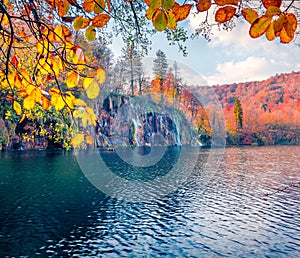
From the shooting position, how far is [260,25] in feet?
3.93

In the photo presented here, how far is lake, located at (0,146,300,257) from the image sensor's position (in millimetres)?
8328

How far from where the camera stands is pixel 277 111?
3051 inches

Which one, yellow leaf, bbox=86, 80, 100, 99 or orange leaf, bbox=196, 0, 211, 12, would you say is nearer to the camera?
orange leaf, bbox=196, 0, 211, 12

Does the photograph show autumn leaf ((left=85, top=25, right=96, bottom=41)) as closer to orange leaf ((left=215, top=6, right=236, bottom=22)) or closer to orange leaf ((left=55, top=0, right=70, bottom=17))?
orange leaf ((left=55, top=0, right=70, bottom=17))

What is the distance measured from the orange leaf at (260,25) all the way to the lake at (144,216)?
24.9 ft

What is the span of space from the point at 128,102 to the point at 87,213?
1528 inches

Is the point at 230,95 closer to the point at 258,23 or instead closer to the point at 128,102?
the point at 128,102

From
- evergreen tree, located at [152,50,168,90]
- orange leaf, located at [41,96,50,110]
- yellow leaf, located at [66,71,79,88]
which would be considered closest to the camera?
yellow leaf, located at [66,71,79,88]

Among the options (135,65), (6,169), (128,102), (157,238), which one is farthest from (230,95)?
(157,238)

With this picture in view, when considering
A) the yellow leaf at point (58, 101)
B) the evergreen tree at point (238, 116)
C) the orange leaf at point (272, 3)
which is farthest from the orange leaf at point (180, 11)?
the evergreen tree at point (238, 116)

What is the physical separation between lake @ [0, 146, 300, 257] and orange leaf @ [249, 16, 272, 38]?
7.59 m

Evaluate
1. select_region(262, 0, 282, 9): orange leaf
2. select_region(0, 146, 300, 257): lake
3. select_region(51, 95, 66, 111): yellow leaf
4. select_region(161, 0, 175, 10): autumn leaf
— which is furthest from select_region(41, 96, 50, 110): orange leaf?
select_region(0, 146, 300, 257): lake

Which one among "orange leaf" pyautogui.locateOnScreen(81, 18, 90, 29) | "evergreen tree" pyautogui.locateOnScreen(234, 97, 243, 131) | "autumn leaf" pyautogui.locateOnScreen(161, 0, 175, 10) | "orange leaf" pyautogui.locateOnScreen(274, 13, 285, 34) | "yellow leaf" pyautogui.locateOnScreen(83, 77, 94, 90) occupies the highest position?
"evergreen tree" pyautogui.locateOnScreen(234, 97, 243, 131)

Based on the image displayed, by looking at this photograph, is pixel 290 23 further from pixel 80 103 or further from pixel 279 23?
pixel 80 103
